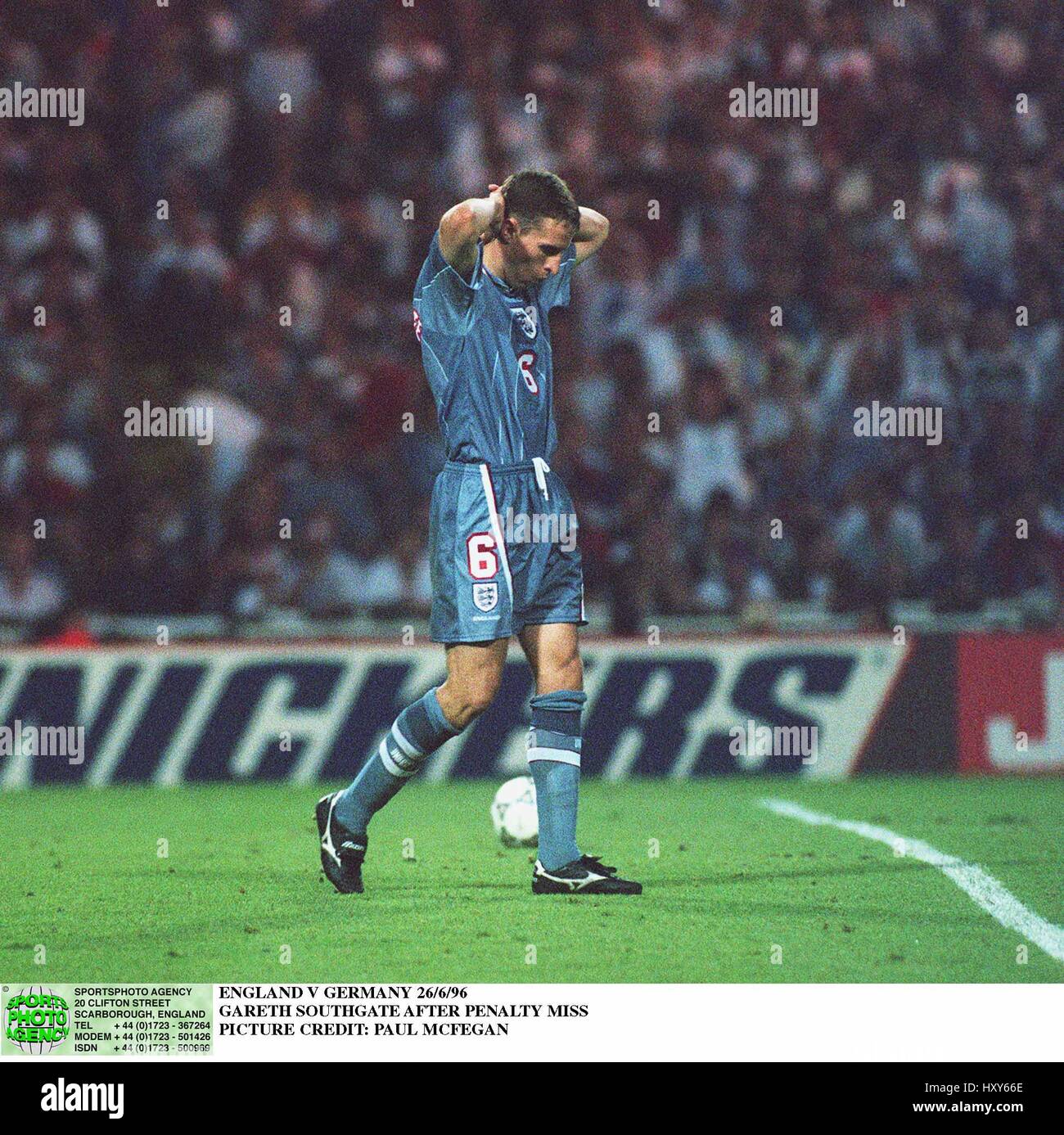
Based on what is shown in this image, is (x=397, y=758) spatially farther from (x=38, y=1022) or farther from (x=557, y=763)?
(x=38, y=1022)

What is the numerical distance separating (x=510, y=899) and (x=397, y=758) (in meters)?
0.52

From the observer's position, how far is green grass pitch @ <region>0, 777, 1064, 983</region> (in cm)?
452

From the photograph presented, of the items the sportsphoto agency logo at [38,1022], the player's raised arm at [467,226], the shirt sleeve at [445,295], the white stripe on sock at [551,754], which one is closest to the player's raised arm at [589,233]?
the shirt sleeve at [445,295]

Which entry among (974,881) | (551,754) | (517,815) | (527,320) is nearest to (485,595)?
(551,754)

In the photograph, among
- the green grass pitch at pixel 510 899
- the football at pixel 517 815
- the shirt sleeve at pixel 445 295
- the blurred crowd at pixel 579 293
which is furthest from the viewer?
the blurred crowd at pixel 579 293

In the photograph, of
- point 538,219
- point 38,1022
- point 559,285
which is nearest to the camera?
point 38,1022

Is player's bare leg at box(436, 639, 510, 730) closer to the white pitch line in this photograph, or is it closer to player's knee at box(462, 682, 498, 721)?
player's knee at box(462, 682, 498, 721)

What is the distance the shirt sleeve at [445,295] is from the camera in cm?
521

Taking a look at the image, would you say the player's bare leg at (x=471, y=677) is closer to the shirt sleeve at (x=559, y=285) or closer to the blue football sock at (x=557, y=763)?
the blue football sock at (x=557, y=763)

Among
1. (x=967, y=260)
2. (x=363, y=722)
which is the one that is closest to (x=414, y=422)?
(x=363, y=722)

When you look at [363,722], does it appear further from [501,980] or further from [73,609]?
[501,980]

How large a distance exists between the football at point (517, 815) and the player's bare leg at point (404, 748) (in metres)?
1.05

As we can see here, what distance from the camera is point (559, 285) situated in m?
5.59

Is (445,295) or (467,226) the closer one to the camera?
(467,226)
